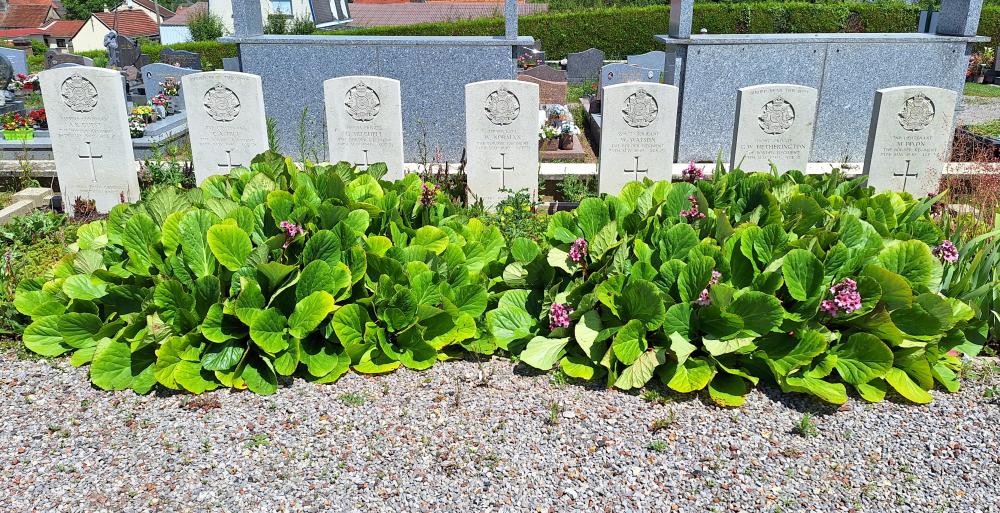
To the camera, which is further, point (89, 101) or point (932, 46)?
point (932, 46)

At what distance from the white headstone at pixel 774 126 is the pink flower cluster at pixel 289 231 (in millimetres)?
3983

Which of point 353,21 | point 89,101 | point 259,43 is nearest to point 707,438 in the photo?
point 89,101

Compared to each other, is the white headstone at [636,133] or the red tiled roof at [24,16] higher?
the red tiled roof at [24,16]

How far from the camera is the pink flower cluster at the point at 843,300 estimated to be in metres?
3.40

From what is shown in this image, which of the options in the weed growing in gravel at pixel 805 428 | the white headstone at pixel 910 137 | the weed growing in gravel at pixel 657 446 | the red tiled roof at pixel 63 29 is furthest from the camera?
the red tiled roof at pixel 63 29

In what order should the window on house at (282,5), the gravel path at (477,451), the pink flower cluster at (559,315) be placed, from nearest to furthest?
the gravel path at (477,451)
the pink flower cluster at (559,315)
the window on house at (282,5)

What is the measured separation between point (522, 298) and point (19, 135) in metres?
8.15

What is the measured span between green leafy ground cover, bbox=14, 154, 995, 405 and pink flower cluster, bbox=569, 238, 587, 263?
0.09ft

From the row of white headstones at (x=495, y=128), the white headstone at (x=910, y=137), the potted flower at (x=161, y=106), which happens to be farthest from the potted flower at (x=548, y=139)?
the potted flower at (x=161, y=106)

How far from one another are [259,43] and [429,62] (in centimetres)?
211

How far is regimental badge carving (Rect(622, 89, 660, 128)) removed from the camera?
250 inches

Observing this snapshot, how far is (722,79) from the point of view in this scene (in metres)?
9.14

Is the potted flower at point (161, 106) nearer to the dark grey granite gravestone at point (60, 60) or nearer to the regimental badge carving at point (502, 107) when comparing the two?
the regimental badge carving at point (502, 107)

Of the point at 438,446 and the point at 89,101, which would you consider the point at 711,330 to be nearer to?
the point at 438,446
